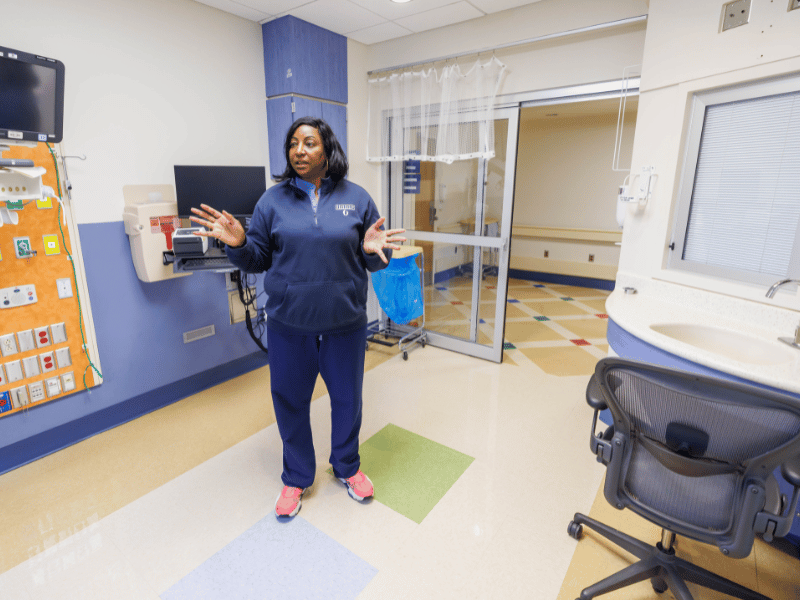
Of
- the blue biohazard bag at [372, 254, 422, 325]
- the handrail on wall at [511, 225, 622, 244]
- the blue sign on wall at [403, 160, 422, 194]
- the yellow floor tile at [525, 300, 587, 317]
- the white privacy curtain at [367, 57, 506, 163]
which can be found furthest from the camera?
the handrail on wall at [511, 225, 622, 244]

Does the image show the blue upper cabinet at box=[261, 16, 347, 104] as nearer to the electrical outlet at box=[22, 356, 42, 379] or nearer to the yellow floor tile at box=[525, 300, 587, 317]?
the electrical outlet at box=[22, 356, 42, 379]

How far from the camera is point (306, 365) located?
1840 millimetres

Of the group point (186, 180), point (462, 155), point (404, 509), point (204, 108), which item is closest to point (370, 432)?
point (404, 509)

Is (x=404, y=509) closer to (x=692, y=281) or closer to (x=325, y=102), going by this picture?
(x=692, y=281)

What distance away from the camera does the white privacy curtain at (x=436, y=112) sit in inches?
123

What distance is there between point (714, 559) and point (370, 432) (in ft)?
5.49

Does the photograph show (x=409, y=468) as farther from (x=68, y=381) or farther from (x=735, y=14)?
(x=735, y=14)

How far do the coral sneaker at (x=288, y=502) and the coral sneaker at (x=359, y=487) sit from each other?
23 centimetres

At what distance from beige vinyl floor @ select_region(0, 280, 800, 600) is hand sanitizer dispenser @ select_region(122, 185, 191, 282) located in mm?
929

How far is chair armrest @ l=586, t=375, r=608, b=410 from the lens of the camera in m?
1.37

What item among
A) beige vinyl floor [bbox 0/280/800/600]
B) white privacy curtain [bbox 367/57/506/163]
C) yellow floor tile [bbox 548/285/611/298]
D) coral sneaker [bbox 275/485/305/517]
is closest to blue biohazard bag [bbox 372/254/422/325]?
beige vinyl floor [bbox 0/280/800/600]

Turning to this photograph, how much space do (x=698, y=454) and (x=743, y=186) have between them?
151 centimetres

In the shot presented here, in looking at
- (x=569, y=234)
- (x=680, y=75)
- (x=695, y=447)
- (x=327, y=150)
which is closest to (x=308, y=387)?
(x=327, y=150)

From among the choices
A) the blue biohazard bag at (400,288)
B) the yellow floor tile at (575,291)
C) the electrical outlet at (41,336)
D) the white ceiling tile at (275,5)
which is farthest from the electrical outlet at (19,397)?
the yellow floor tile at (575,291)
